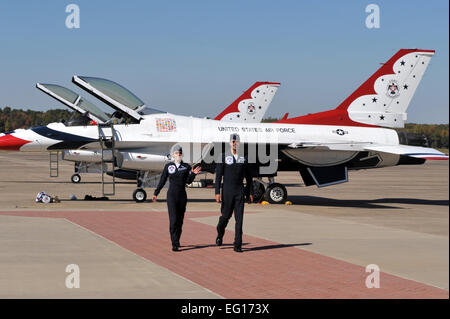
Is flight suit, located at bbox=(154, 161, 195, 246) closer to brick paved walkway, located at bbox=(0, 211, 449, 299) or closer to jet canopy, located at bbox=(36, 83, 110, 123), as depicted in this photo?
brick paved walkway, located at bbox=(0, 211, 449, 299)

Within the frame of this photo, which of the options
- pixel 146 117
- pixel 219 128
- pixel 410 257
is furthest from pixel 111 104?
pixel 410 257

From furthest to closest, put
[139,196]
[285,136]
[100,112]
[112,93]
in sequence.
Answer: [100,112], [285,136], [112,93], [139,196]

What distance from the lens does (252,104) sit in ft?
114

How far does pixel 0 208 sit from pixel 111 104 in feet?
15.3

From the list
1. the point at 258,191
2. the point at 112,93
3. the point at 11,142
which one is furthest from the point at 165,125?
the point at 11,142

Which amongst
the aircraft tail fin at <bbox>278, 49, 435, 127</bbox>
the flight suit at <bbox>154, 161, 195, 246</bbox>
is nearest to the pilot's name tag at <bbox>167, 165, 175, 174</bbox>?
the flight suit at <bbox>154, 161, 195, 246</bbox>

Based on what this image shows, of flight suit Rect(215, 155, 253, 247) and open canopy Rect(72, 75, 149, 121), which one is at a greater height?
open canopy Rect(72, 75, 149, 121)

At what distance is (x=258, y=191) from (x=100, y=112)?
246 inches

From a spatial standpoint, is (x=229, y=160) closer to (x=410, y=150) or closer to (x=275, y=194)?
(x=275, y=194)

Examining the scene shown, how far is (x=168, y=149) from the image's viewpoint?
2117cm

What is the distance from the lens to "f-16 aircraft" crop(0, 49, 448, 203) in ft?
69.1

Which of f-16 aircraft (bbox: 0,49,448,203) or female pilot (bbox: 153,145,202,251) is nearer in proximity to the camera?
female pilot (bbox: 153,145,202,251)

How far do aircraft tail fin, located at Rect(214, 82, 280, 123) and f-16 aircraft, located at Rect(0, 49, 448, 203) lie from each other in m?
12.2

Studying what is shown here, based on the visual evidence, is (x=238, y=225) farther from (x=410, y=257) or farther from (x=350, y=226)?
(x=350, y=226)
